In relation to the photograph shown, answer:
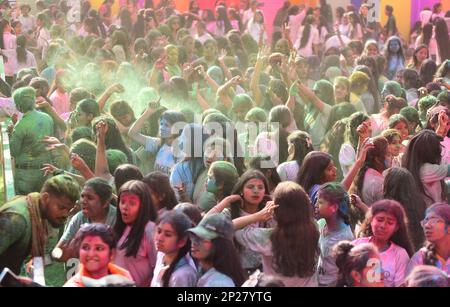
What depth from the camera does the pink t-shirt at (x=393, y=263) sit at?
18.5 feet

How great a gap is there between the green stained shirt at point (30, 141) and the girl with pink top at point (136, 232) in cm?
198

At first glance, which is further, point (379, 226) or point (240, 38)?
point (240, 38)

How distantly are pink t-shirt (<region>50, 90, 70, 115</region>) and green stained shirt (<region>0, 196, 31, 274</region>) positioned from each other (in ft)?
13.1

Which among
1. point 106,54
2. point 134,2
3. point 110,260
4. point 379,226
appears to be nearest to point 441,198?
point 379,226

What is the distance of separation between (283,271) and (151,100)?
3936 mm

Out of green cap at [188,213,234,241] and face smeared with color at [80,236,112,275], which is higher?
green cap at [188,213,234,241]

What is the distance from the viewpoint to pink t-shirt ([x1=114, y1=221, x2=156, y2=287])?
230 inches

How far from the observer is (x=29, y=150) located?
7898 mm

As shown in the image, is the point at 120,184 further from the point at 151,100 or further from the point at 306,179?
the point at 151,100

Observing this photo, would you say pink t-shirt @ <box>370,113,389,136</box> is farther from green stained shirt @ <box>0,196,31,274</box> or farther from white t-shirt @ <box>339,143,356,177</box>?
green stained shirt @ <box>0,196,31,274</box>

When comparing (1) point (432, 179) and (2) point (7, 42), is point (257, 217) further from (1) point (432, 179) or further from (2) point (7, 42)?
(2) point (7, 42)

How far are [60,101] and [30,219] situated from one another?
423 cm

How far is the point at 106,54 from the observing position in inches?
469

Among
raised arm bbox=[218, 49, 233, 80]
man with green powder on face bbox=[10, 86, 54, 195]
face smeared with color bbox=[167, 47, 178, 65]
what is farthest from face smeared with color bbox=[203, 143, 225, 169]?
face smeared with color bbox=[167, 47, 178, 65]
